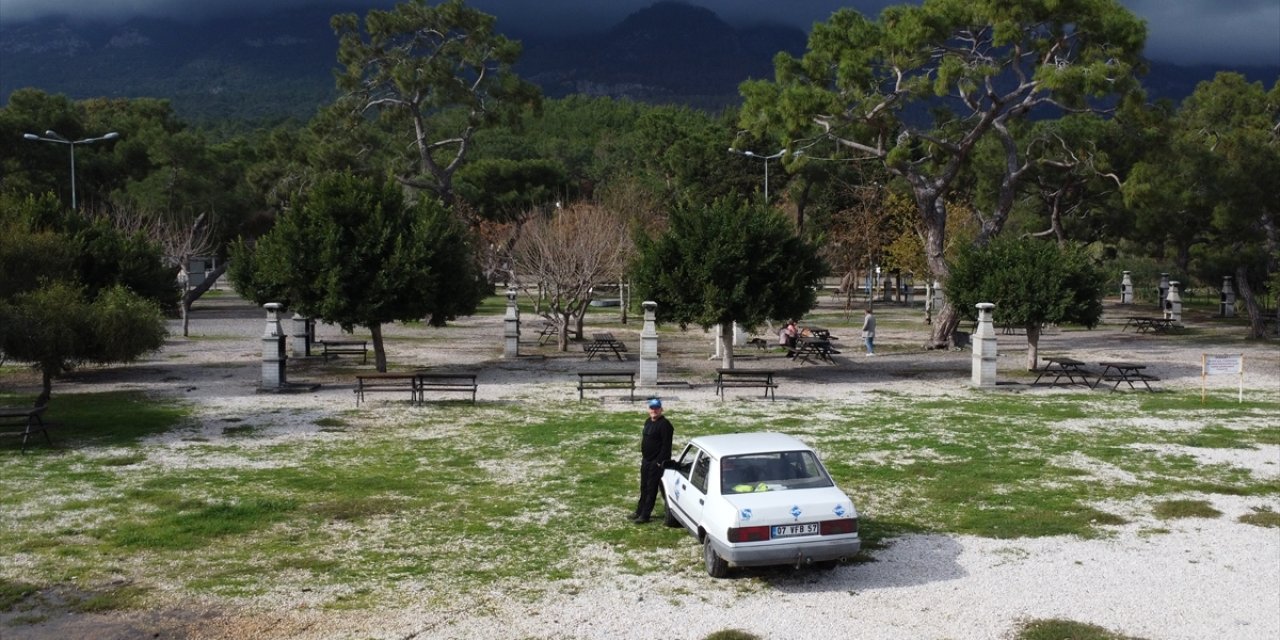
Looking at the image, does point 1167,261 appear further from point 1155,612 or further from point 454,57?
point 1155,612

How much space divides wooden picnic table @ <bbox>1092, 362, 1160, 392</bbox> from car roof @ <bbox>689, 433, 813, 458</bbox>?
1695 centimetres

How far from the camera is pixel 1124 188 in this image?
36625 millimetres

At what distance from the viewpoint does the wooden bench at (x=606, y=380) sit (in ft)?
79.9

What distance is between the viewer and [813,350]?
33031 mm

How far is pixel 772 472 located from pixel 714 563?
3.99 ft

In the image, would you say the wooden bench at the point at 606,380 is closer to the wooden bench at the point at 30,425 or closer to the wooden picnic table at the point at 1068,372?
the wooden picnic table at the point at 1068,372

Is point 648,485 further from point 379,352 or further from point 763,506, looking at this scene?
point 379,352

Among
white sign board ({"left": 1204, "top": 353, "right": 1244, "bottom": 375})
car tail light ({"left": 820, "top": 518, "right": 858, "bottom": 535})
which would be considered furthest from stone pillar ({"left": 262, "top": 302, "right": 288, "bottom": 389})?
white sign board ({"left": 1204, "top": 353, "right": 1244, "bottom": 375})

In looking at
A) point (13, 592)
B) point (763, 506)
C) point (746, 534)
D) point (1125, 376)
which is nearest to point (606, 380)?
point (1125, 376)

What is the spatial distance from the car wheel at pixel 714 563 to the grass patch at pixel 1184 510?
6.58 m

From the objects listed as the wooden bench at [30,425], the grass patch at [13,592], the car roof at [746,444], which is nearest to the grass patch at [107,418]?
the wooden bench at [30,425]

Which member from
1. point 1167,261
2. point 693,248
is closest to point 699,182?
point 1167,261

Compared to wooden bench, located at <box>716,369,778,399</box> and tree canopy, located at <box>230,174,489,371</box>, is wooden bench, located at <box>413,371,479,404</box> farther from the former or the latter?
wooden bench, located at <box>716,369,778,399</box>

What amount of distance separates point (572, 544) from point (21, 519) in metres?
7.09
